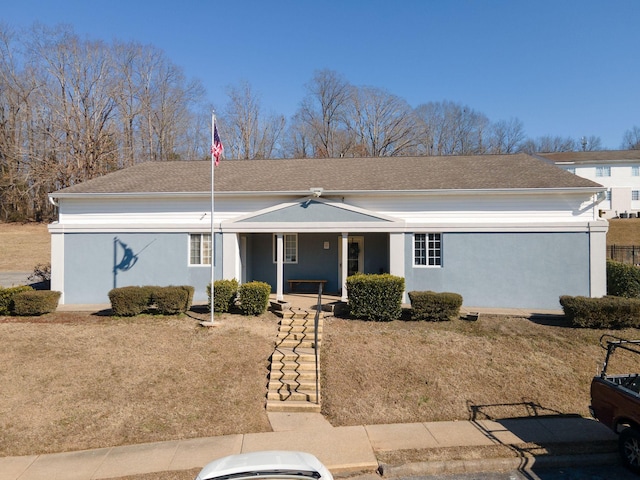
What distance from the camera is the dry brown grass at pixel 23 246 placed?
27.9 m

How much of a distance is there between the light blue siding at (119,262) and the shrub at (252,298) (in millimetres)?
3273

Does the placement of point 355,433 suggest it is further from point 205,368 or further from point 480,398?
point 205,368

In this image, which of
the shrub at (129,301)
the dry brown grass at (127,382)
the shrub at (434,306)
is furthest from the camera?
the shrub at (129,301)

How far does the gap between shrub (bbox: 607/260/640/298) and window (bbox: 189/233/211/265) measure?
16439 mm

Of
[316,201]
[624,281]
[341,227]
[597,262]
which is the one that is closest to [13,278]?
[316,201]

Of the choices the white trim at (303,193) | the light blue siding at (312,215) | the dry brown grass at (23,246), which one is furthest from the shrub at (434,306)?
the dry brown grass at (23,246)

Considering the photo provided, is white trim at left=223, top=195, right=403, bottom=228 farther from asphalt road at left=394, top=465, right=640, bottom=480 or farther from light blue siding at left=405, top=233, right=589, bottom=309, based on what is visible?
asphalt road at left=394, top=465, right=640, bottom=480

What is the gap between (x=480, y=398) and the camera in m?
8.80

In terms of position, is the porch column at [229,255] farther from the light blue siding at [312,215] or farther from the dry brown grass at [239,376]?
the dry brown grass at [239,376]

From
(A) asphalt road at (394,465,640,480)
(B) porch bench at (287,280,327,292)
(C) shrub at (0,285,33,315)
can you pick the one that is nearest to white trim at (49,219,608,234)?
(B) porch bench at (287,280,327,292)

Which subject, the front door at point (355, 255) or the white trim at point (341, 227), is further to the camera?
the front door at point (355, 255)

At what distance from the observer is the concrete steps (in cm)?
863

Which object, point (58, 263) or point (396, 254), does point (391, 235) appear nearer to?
point (396, 254)

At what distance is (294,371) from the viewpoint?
9.64 m
